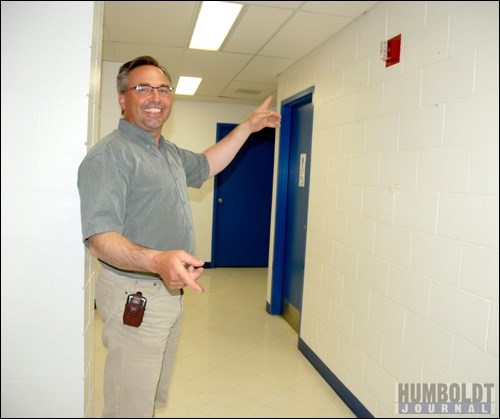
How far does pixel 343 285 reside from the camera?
88.9 inches

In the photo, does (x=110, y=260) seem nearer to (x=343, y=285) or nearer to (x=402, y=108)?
(x=402, y=108)

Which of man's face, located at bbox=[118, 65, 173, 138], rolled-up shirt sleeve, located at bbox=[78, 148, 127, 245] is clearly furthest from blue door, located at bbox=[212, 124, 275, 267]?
rolled-up shirt sleeve, located at bbox=[78, 148, 127, 245]

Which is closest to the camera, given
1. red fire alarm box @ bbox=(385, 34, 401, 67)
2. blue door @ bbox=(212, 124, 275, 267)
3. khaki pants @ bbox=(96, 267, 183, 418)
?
khaki pants @ bbox=(96, 267, 183, 418)

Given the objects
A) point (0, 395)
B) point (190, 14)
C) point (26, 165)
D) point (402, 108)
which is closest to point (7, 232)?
point (26, 165)

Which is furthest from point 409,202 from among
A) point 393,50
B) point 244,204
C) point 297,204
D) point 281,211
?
point 244,204

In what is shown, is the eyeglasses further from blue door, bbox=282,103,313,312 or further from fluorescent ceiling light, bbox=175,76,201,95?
fluorescent ceiling light, bbox=175,76,201,95

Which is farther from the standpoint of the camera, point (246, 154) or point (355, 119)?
point (246, 154)

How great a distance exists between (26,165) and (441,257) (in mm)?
1399

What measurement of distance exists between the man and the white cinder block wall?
0.93 m

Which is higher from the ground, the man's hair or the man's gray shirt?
the man's hair

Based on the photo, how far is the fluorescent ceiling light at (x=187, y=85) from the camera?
11.4 ft

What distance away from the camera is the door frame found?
11.3ft

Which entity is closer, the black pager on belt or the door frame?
the black pager on belt

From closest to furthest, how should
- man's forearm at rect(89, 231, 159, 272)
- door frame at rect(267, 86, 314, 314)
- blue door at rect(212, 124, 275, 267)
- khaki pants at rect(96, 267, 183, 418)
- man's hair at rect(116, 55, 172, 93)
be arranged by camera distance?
man's forearm at rect(89, 231, 159, 272), khaki pants at rect(96, 267, 183, 418), man's hair at rect(116, 55, 172, 93), door frame at rect(267, 86, 314, 314), blue door at rect(212, 124, 275, 267)
